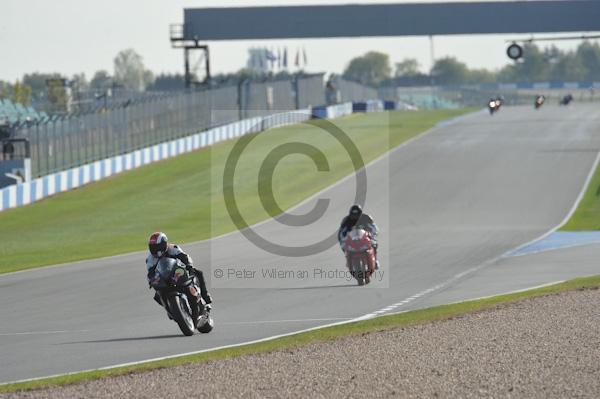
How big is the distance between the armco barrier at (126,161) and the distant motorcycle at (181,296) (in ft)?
83.7

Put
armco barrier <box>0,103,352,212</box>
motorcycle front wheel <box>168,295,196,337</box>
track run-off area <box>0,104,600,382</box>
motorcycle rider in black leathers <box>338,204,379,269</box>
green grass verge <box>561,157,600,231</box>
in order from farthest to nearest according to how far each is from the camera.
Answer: armco barrier <box>0,103,352,212</box> → green grass verge <box>561,157,600,231</box> → motorcycle rider in black leathers <box>338,204,379,269</box> → track run-off area <box>0,104,600,382</box> → motorcycle front wheel <box>168,295,196,337</box>

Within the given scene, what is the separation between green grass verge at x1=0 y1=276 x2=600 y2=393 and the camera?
45.5ft

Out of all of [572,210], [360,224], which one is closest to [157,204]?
[572,210]

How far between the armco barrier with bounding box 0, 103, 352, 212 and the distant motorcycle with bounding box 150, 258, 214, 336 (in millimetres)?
25512

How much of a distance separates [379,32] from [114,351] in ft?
233

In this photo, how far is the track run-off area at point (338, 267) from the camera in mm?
17297

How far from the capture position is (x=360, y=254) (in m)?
23.6

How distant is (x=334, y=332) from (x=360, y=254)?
6670 millimetres

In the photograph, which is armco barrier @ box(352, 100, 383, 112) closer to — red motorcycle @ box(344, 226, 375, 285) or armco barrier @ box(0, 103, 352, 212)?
armco barrier @ box(0, 103, 352, 212)

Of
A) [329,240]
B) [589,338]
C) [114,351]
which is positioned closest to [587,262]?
[329,240]

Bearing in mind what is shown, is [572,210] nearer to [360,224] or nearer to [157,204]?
[157,204]

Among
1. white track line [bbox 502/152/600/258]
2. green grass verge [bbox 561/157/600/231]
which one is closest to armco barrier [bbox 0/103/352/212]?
white track line [bbox 502/152/600/258]

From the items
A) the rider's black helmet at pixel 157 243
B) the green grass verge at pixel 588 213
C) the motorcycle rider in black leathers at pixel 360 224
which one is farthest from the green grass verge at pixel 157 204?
the rider's black helmet at pixel 157 243

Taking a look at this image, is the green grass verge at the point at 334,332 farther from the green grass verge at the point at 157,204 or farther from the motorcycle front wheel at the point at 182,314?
the green grass verge at the point at 157,204
